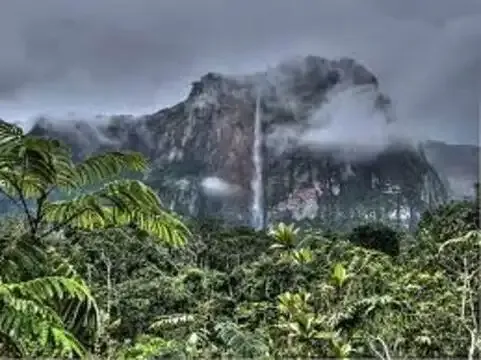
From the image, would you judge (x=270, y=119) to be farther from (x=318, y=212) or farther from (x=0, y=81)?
(x=0, y=81)

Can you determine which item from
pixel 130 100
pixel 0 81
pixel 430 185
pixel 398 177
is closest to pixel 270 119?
pixel 398 177

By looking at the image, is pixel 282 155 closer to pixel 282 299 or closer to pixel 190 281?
pixel 190 281

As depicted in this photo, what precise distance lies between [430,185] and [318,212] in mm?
3980

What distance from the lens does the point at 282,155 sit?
3384cm

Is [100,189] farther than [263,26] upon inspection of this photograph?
No

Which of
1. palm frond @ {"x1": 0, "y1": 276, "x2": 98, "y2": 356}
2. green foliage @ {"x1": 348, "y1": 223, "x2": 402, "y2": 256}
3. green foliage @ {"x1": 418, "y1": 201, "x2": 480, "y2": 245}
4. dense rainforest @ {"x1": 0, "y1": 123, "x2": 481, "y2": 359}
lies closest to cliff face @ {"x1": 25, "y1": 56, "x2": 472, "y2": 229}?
green foliage @ {"x1": 348, "y1": 223, "x2": 402, "y2": 256}

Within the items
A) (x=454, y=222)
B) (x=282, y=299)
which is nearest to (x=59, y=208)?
(x=282, y=299)

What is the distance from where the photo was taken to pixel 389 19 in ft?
11.4

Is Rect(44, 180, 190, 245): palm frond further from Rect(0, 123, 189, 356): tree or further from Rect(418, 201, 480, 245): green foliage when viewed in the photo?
Rect(418, 201, 480, 245): green foliage

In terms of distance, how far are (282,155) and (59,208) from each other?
32.2 metres

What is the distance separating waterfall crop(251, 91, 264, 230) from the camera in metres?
28.2

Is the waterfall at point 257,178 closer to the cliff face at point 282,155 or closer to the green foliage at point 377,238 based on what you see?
the cliff face at point 282,155

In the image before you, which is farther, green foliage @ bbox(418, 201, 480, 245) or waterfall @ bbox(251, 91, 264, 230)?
waterfall @ bbox(251, 91, 264, 230)

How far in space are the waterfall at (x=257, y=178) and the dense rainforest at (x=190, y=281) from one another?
14.8 metres
